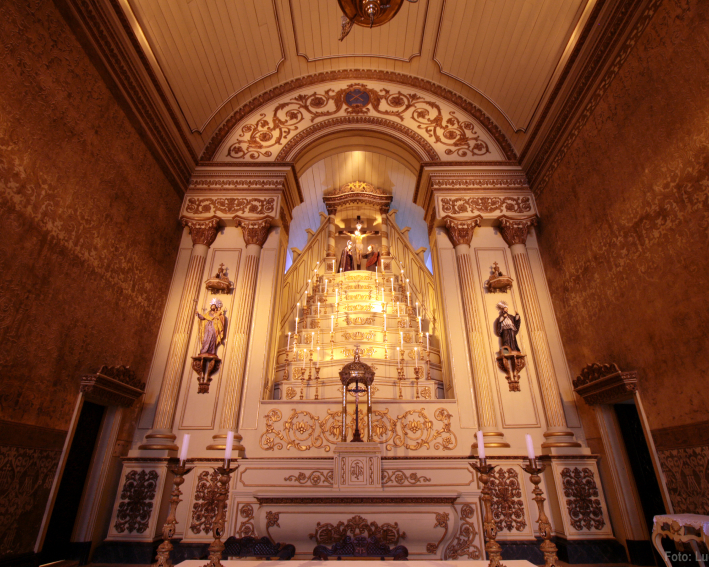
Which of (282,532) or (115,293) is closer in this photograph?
(282,532)

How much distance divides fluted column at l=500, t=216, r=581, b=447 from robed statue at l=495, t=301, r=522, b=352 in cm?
30

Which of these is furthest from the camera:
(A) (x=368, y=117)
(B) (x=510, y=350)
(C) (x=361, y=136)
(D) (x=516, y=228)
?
(C) (x=361, y=136)

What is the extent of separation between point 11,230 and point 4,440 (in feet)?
6.76

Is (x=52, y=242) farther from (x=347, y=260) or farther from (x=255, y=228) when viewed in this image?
(x=347, y=260)

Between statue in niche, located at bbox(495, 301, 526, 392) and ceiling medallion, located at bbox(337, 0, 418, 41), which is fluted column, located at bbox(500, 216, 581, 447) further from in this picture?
ceiling medallion, located at bbox(337, 0, 418, 41)

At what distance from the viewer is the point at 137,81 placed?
6344mm

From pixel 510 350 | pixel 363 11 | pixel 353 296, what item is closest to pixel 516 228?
pixel 510 350

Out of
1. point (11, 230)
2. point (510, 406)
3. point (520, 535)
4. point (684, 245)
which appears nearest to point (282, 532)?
point (520, 535)

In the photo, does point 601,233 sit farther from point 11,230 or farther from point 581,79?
point 11,230

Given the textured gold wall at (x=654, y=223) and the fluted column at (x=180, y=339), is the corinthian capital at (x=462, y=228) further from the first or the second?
the fluted column at (x=180, y=339)

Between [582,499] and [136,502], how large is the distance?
6.04m

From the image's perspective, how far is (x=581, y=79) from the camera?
605cm

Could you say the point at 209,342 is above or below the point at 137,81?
below

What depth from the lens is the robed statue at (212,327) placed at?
6.63 metres
